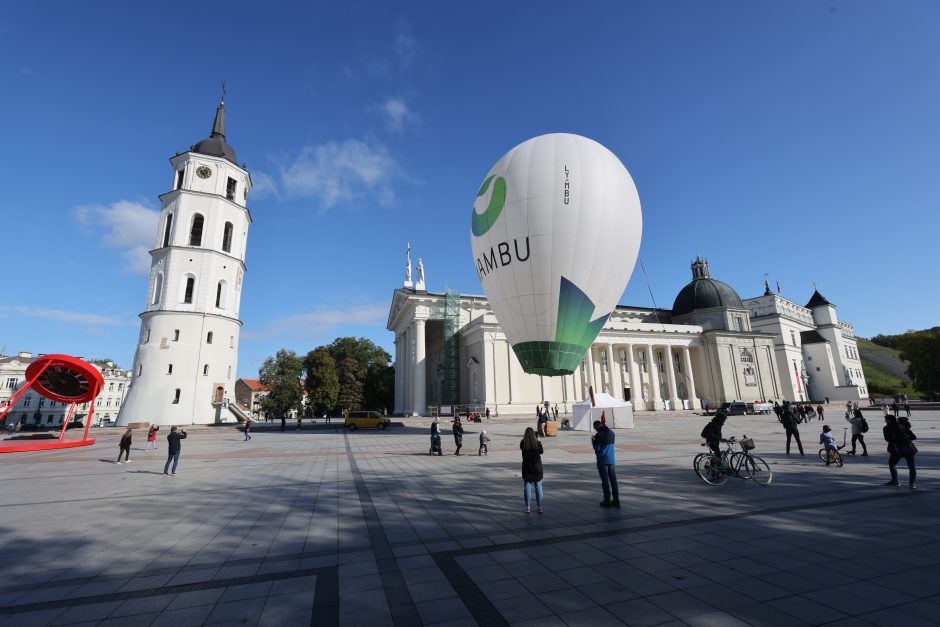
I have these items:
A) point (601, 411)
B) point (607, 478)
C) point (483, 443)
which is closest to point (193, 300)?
point (483, 443)

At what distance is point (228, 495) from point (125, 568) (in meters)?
5.14

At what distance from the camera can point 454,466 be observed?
14906 millimetres

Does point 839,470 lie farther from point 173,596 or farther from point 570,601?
point 173,596

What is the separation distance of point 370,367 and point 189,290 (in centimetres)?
3344

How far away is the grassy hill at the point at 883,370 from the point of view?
3612 inches

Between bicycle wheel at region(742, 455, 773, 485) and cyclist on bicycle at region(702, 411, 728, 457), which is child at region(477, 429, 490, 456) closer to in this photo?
cyclist on bicycle at region(702, 411, 728, 457)

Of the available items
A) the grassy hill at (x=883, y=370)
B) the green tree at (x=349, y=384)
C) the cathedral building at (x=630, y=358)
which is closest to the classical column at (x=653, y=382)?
the cathedral building at (x=630, y=358)

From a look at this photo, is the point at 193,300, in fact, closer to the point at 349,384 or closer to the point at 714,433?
the point at 349,384

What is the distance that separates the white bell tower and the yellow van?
13471mm

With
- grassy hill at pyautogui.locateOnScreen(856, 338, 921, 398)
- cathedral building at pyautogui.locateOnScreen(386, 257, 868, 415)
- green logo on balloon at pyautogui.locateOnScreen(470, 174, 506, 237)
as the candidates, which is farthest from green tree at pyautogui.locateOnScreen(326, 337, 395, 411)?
grassy hill at pyautogui.locateOnScreen(856, 338, 921, 398)

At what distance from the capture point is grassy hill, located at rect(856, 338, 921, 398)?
91750 mm

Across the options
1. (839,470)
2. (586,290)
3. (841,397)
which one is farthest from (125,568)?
(841,397)

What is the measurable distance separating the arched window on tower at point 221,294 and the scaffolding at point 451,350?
2534cm

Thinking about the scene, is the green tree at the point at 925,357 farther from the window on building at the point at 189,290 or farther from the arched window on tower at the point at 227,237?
the window on building at the point at 189,290
